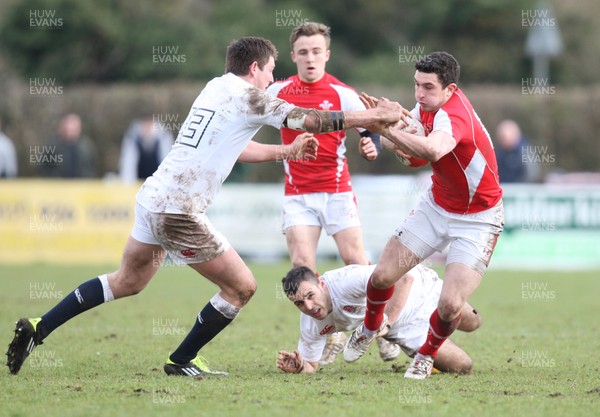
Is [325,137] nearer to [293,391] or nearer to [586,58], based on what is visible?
[293,391]

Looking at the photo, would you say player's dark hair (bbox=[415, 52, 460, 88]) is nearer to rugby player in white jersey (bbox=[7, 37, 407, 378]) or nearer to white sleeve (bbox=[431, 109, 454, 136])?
white sleeve (bbox=[431, 109, 454, 136])

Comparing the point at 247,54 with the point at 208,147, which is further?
the point at 247,54

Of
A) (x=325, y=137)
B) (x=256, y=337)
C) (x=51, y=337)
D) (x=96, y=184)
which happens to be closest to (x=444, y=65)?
(x=325, y=137)

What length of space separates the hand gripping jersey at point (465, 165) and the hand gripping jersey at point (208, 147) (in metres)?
1.28

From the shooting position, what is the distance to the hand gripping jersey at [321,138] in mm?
9523

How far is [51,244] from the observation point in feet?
59.1

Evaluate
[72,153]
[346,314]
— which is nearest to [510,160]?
[72,153]

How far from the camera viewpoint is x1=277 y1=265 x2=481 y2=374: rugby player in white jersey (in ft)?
26.2

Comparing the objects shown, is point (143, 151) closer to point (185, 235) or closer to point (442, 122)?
point (185, 235)

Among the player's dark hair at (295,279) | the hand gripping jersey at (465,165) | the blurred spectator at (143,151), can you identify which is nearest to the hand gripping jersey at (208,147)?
the player's dark hair at (295,279)

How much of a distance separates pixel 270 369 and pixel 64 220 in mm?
10322

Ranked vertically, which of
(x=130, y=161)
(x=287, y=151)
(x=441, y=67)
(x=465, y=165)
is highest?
(x=441, y=67)

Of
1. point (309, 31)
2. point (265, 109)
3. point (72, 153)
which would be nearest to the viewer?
point (265, 109)

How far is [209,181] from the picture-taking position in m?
7.59
